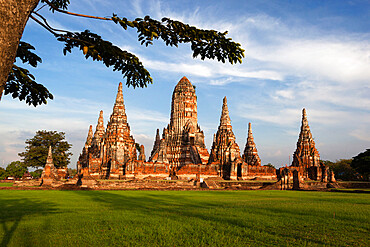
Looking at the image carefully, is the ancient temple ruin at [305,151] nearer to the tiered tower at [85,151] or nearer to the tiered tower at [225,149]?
the tiered tower at [225,149]

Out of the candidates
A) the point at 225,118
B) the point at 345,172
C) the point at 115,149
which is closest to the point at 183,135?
the point at 225,118

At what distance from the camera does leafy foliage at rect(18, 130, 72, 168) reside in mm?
55994

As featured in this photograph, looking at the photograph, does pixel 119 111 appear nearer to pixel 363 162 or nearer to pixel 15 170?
pixel 15 170

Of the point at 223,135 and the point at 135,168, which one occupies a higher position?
the point at 223,135

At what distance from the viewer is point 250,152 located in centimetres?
6303

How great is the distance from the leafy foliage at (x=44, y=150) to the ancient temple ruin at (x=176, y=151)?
424cm

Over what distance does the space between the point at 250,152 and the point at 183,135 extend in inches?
614

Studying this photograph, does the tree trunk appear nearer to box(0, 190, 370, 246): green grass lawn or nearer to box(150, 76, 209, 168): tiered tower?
box(0, 190, 370, 246): green grass lawn

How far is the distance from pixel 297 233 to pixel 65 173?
53.2 m

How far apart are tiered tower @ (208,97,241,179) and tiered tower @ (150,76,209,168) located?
12.9 ft

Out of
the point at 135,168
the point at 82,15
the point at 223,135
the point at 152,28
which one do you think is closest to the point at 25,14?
the point at 82,15

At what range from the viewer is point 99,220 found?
26.9 feet

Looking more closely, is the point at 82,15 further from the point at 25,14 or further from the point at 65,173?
the point at 65,173

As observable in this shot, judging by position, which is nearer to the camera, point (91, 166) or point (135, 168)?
point (135, 168)
